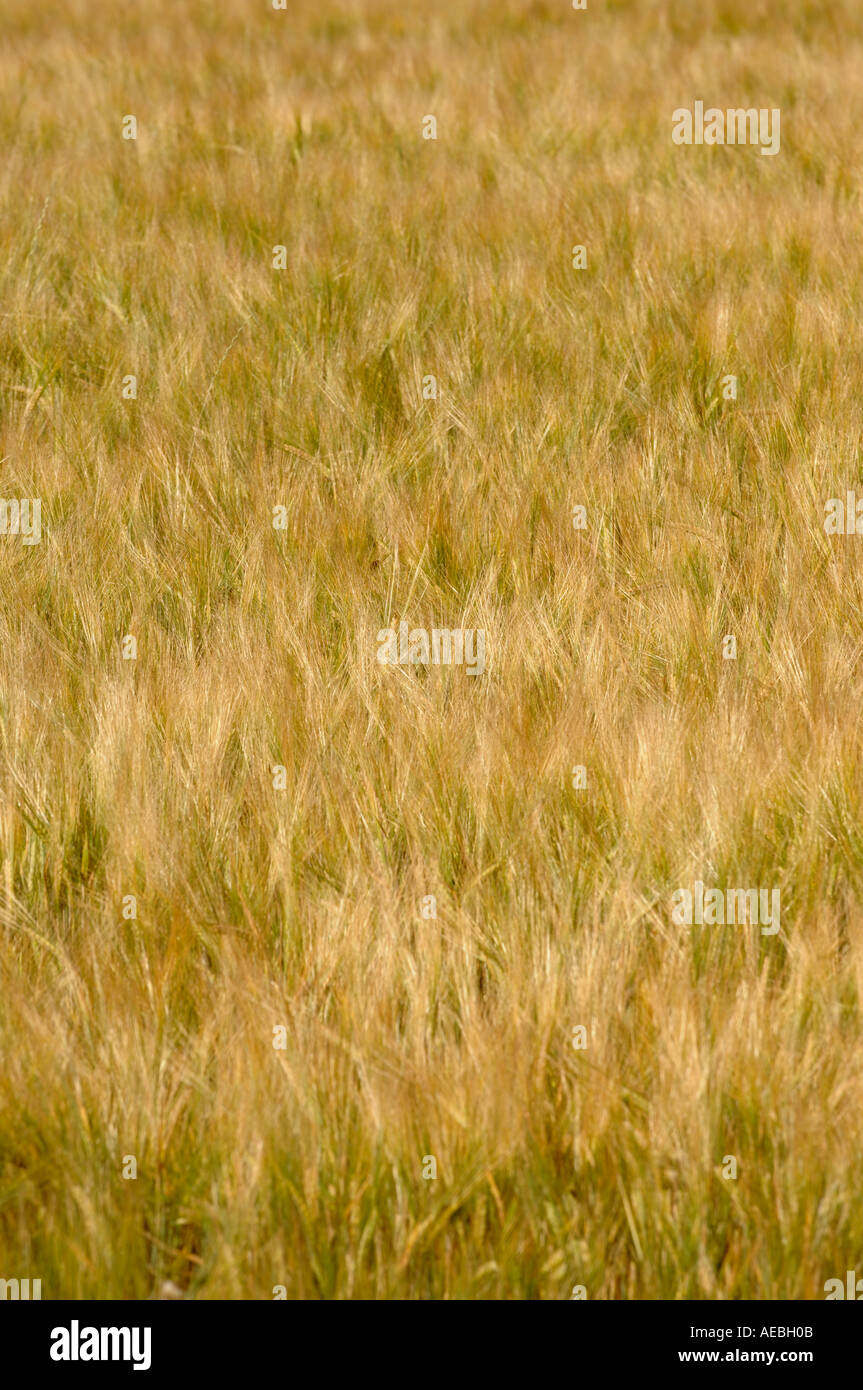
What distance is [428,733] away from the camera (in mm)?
2121

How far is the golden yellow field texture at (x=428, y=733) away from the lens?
148 centimetres

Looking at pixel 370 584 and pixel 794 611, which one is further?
pixel 370 584

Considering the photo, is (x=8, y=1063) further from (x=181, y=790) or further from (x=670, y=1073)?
(x=670, y=1073)

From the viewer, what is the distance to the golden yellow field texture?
1.48 meters

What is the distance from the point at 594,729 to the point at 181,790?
58 cm

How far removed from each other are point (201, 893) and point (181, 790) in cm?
20

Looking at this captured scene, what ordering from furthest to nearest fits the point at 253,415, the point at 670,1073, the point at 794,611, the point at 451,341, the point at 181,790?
the point at 451,341 < the point at 253,415 < the point at 794,611 < the point at 181,790 < the point at 670,1073

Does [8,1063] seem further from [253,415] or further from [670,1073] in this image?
[253,415]

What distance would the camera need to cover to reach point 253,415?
3.35m

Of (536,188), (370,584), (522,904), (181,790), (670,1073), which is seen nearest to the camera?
(670,1073)

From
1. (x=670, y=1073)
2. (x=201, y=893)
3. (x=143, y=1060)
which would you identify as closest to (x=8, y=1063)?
(x=143, y=1060)

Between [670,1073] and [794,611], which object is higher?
[794,611]

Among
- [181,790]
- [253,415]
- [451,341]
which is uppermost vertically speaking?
[451,341]
